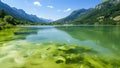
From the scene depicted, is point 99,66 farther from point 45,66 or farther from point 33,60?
point 33,60

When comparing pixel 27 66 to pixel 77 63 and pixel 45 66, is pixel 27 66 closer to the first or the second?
pixel 45 66

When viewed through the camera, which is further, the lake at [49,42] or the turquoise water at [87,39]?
the turquoise water at [87,39]

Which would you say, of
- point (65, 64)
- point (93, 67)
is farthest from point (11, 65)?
point (93, 67)

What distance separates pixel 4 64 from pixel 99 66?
715 centimetres

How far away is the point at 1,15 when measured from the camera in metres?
130

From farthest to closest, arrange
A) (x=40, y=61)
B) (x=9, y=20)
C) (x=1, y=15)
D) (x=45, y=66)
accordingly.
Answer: (x=1, y=15)
(x=9, y=20)
(x=40, y=61)
(x=45, y=66)

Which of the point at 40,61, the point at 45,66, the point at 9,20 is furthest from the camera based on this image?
the point at 9,20

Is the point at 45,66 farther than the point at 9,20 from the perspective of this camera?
No

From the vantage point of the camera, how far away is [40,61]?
14.5 m

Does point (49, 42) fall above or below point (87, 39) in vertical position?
above

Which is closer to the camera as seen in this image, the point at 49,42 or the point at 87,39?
the point at 49,42

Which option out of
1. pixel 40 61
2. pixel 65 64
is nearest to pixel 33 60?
pixel 40 61

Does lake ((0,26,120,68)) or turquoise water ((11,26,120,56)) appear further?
turquoise water ((11,26,120,56))

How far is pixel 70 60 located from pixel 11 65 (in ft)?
15.4
